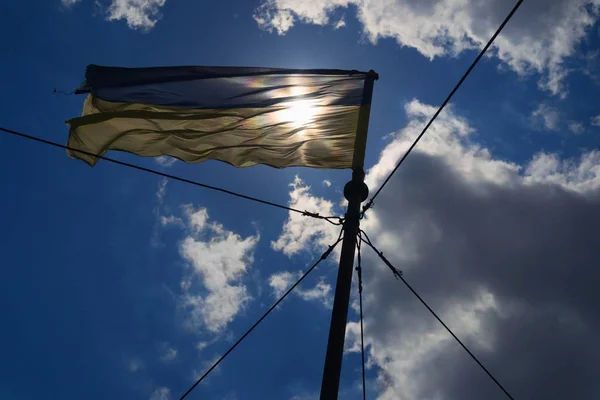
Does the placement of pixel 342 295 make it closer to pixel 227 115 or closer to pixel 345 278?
pixel 345 278

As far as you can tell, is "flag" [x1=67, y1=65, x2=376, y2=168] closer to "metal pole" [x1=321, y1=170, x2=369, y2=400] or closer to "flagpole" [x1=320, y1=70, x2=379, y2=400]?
"flagpole" [x1=320, y1=70, x2=379, y2=400]

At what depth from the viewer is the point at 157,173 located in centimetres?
1123

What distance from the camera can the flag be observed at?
11.5m

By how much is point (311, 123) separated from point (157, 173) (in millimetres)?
3299

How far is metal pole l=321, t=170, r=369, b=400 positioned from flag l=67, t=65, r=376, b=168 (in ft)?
4.14

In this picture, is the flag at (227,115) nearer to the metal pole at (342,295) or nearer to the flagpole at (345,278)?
the flagpole at (345,278)

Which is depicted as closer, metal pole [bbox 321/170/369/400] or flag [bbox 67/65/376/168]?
metal pole [bbox 321/170/369/400]

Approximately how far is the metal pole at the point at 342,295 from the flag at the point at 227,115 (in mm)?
1261

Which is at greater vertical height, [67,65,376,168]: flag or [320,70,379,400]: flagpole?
[67,65,376,168]: flag

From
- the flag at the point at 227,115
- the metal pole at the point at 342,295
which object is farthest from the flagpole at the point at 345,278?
the flag at the point at 227,115

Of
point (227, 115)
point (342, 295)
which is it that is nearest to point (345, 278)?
point (342, 295)

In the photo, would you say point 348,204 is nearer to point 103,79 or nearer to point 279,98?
point 279,98

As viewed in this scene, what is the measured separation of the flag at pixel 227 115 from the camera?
1145 centimetres

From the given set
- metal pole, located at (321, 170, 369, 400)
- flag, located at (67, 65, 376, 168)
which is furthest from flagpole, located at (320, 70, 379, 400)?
flag, located at (67, 65, 376, 168)
